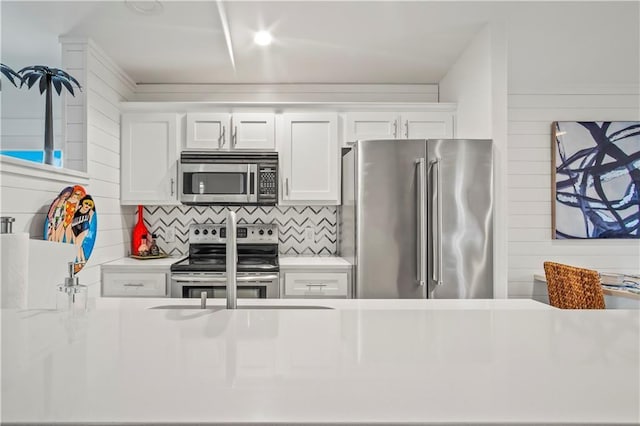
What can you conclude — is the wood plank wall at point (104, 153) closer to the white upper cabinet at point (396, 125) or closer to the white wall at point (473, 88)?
the white upper cabinet at point (396, 125)

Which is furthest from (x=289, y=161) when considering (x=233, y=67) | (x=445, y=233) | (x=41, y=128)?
(x=41, y=128)

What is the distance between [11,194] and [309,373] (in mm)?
1962

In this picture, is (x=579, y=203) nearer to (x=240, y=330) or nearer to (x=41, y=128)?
(x=240, y=330)

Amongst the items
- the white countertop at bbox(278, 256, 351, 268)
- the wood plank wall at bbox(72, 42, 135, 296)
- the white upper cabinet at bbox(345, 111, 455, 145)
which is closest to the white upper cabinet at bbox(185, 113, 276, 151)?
the wood plank wall at bbox(72, 42, 135, 296)

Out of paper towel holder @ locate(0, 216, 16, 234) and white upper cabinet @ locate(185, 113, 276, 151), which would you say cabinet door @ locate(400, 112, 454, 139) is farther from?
paper towel holder @ locate(0, 216, 16, 234)

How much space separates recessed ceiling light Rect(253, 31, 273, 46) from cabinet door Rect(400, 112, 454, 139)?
1205 millimetres

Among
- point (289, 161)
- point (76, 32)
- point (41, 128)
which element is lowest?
point (289, 161)

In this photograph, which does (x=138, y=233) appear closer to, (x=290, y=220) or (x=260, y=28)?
(x=290, y=220)

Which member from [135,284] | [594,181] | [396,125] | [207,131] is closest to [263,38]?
[207,131]

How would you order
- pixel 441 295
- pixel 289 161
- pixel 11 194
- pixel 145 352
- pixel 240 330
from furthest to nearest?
pixel 289 161 < pixel 441 295 < pixel 11 194 < pixel 240 330 < pixel 145 352

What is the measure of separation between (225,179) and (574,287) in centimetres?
262

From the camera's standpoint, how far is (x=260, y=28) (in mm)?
2451

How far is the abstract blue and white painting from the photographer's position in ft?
11.0

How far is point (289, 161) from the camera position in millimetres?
3035
